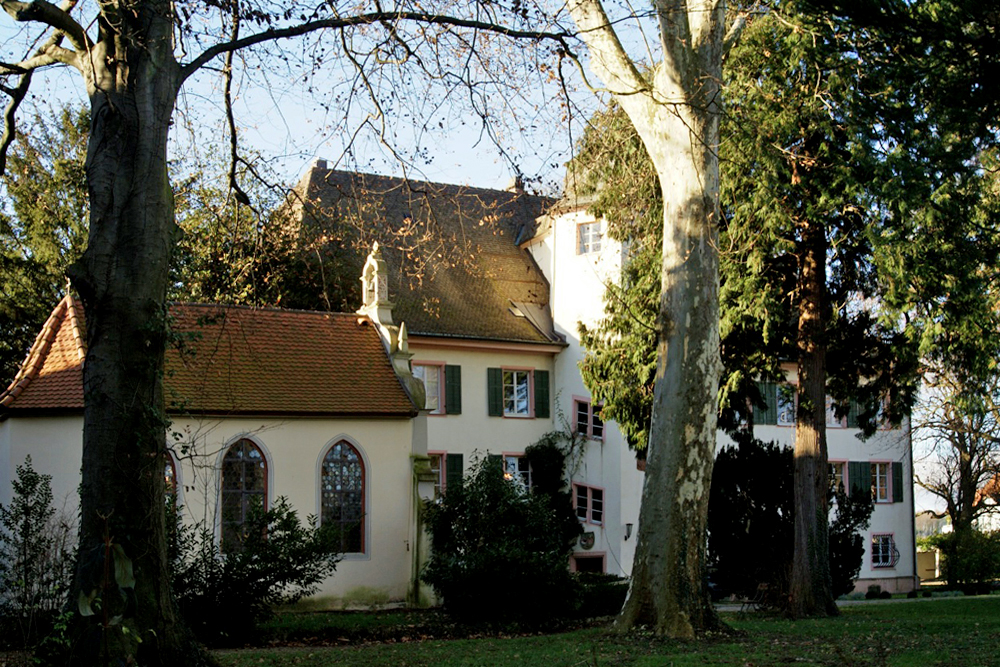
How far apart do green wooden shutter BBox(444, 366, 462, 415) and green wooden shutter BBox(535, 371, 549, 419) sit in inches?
102

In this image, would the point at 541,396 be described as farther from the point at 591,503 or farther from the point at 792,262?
the point at 792,262

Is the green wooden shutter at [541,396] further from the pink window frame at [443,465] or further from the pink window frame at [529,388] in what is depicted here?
the pink window frame at [443,465]

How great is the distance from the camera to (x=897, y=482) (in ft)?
114

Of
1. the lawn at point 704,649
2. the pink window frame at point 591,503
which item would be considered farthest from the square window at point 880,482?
the lawn at point 704,649

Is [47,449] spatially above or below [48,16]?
below

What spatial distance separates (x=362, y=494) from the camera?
73.9ft

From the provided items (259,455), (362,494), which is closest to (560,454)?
A: (362,494)

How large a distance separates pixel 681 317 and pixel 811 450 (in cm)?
730

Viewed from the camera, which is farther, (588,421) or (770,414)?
(770,414)

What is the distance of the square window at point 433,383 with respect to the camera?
30.4 metres

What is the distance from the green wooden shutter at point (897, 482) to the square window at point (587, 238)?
499 inches

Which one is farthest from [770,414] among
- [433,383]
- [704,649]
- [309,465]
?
[704,649]

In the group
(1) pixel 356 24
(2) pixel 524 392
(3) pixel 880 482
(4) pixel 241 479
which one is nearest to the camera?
(1) pixel 356 24

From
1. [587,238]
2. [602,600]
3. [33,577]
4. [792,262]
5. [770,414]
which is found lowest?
[602,600]
